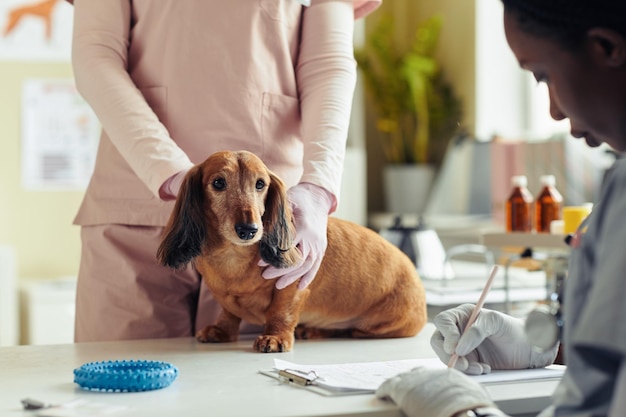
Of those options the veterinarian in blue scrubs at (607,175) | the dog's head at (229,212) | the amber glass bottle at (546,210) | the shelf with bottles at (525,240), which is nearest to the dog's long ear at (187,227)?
the dog's head at (229,212)

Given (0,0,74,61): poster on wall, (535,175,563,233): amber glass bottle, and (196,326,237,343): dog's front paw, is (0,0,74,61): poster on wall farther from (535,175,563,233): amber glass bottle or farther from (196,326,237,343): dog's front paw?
(196,326,237,343): dog's front paw

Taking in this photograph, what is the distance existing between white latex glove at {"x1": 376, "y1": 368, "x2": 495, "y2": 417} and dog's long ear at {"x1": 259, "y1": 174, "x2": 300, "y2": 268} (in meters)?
0.34

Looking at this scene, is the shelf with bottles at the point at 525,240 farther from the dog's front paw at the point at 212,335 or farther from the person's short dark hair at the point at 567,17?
the person's short dark hair at the point at 567,17

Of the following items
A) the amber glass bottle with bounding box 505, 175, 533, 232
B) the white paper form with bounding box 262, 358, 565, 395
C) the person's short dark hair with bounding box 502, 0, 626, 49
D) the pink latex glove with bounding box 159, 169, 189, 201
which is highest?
the person's short dark hair with bounding box 502, 0, 626, 49

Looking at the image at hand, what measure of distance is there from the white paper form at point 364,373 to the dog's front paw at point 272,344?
0.11 metres

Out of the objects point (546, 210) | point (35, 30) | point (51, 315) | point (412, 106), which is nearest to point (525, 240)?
point (546, 210)

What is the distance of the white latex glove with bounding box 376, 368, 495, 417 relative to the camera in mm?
890

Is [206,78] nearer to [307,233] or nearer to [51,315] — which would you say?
[307,233]

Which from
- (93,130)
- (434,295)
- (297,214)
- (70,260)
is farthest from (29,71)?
(297,214)

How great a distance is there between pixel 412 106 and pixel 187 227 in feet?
14.0

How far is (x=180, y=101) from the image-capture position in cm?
150

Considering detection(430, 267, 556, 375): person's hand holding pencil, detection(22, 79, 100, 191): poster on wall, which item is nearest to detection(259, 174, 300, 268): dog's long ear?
detection(430, 267, 556, 375): person's hand holding pencil

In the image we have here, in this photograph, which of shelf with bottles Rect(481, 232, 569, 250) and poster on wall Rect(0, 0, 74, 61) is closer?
shelf with bottles Rect(481, 232, 569, 250)

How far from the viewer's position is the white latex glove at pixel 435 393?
890mm
